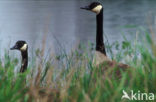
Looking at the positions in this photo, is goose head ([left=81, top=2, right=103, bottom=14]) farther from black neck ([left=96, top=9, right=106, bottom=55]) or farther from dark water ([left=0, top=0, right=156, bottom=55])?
dark water ([left=0, top=0, right=156, bottom=55])

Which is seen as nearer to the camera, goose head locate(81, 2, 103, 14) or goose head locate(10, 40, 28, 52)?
goose head locate(81, 2, 103, 14)

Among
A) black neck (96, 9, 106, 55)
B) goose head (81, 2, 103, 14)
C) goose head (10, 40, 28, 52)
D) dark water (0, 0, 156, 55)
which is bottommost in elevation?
dark water (0, 0, 156, 55)

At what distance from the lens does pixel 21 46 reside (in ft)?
33.2

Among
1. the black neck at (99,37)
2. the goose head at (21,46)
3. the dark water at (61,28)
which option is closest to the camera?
the black neck at (99,37)

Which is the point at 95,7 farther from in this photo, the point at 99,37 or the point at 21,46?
the point at 21,46

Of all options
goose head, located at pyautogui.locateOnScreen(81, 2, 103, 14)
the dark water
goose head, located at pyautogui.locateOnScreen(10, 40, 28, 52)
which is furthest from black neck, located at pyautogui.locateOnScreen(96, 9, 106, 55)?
goose head, located at pyautogui.locateOnScreen(10, 40, 28, 52)

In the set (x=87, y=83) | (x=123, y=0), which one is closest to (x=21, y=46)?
(x=87, y=83)

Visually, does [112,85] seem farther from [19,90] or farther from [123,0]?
[123,0]

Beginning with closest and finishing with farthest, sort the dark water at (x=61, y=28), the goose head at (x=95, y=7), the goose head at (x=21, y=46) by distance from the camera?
the goose head at (x=95, y=7) < the goose head at (x=21, y=46) < the dark water at (x=61, y=28)

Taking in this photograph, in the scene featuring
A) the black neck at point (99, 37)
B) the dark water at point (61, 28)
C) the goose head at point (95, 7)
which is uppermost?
the goose head at point (95, 7)

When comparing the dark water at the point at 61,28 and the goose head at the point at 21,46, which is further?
the dark water at the point at 61,28

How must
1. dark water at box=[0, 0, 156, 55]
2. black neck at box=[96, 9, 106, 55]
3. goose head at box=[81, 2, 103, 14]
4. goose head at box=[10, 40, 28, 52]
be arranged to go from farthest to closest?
1. dark water at box=[0, 0, 156, 55]
2. goose head at box=[10, 40, 28, 52]
3. goose head at box=[81, 2, 103, 14]
4. black neck at box=[96, 9, 106, 55]

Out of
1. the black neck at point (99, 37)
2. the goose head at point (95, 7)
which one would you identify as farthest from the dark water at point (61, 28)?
the goose head at point (95, 7)

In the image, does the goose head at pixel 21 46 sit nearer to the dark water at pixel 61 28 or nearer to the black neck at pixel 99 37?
the dark water at pixel 61 28
